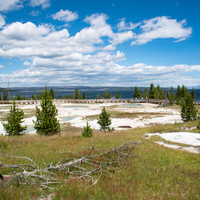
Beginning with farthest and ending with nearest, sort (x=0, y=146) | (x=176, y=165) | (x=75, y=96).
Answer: (x=75, y=96), (x=0, y=146), (x=176, y=165)

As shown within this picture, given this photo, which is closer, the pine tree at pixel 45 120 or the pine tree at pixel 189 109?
the pine tree at pixel 45 120

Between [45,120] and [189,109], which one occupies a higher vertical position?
[189,109]

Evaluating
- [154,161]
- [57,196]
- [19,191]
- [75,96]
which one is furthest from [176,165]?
[75,96]

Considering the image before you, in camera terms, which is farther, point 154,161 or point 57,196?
point 154,161

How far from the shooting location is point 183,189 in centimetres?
445

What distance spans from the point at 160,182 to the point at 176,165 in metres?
2.03

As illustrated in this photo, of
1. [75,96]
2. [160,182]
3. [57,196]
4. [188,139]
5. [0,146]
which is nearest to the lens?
[57,196]

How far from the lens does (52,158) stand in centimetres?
648

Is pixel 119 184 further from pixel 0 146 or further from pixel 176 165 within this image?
pixel 0 146

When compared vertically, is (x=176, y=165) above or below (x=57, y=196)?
below

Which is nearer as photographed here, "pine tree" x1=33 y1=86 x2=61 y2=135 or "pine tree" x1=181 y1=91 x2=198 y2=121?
"pine tree" x1=33 y1=86 x2=61 y2=135

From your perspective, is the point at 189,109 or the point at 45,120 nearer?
the point at 45,120

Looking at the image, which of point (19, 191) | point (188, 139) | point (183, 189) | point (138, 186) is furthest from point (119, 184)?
point (188, 139)

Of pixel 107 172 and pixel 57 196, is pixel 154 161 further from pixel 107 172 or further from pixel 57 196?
pixel 57 196
